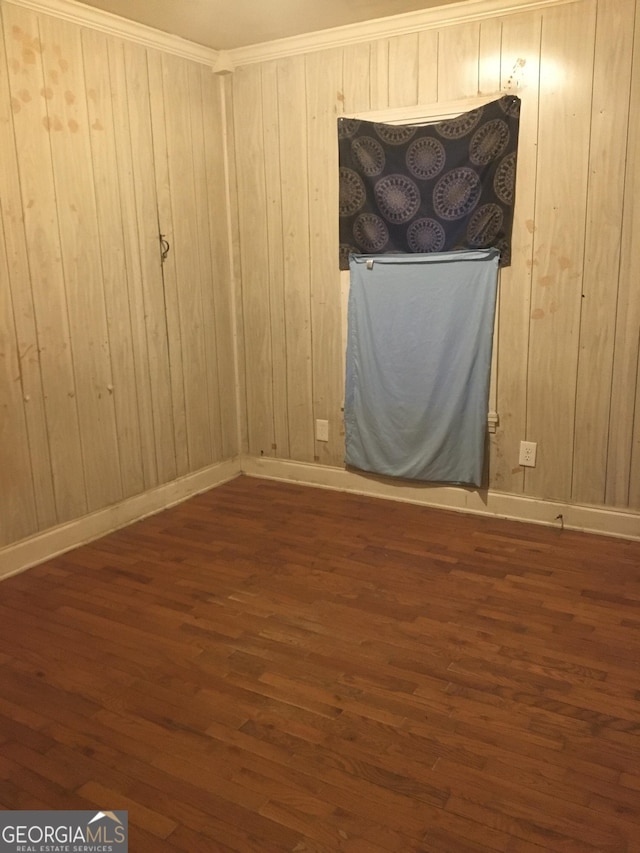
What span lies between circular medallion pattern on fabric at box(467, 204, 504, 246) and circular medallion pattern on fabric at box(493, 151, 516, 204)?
0.18 ft

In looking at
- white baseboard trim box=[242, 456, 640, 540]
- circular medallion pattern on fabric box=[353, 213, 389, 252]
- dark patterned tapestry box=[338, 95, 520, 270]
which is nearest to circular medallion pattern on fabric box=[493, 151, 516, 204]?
dark patterned tapestry box=[338, 95, 520, 270]

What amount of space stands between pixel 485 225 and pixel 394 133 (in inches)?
25.5

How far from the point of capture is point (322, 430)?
3.99 meters

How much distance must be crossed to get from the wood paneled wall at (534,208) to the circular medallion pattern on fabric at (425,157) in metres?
0.21

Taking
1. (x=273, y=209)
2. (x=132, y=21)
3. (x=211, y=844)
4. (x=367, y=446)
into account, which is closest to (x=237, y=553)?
(x=367, y=446)

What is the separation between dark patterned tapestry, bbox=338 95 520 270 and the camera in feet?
10.5

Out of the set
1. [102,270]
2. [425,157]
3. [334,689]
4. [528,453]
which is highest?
[425,157]

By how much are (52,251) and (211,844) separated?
241 cm

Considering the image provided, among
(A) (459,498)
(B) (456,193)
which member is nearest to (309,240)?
(B) (456,193)

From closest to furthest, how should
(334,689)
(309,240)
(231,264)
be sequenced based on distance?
1. (334,689)
2. (309,240)
3. (231,264)

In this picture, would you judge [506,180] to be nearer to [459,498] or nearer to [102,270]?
[459,498]

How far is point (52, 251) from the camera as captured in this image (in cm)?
303

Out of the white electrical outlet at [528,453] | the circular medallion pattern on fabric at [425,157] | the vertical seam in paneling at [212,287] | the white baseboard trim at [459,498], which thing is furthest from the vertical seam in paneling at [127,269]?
the white electrical outlet at [528,453]

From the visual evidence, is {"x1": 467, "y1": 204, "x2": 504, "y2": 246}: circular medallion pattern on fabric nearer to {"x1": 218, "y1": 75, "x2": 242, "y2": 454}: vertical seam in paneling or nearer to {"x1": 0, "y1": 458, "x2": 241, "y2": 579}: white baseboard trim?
{"x1": 218, "y1": 75, "x2": 242, "y2": 454}: vertical seam in paneling
